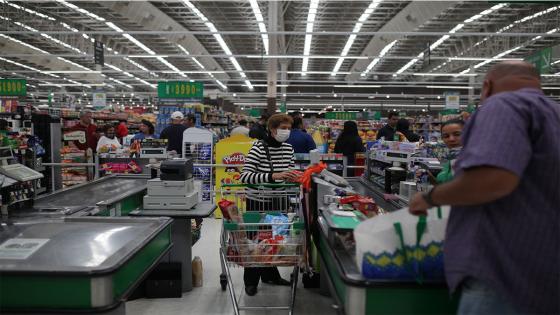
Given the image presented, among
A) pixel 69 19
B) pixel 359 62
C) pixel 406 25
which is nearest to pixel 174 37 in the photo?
pixel 69 19

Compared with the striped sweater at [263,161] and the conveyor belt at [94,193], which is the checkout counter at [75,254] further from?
the striped sweater at [263,161]

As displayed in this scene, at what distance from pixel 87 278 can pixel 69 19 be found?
12.8 meters

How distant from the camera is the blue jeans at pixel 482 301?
148 cm

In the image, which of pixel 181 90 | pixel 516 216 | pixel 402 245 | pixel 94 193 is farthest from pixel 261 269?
pixel 181 90

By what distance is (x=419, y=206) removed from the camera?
160 centimetres

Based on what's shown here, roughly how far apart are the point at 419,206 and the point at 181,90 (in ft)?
43.3

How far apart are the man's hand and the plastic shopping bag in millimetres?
74

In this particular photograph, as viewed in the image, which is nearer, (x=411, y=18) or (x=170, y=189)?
(x=170, y=189)

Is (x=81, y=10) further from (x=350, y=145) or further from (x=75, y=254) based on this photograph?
(x=75, y=254)

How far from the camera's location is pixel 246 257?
2.89 metres

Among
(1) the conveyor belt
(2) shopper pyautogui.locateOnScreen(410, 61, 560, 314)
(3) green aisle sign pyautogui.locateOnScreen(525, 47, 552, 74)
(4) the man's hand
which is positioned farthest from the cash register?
(3) green aisle sign pyautogui.locateOnScreen(525, 47, 552, 74)

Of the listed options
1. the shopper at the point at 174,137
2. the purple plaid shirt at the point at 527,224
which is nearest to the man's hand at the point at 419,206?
the purple plaid shirt at the point at 527,224

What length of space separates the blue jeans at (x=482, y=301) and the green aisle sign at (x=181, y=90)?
13.0 metres

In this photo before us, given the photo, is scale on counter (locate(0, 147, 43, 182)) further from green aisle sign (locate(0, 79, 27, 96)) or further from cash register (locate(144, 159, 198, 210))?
green aisle sign (locate(0, 79, 27, 96))
